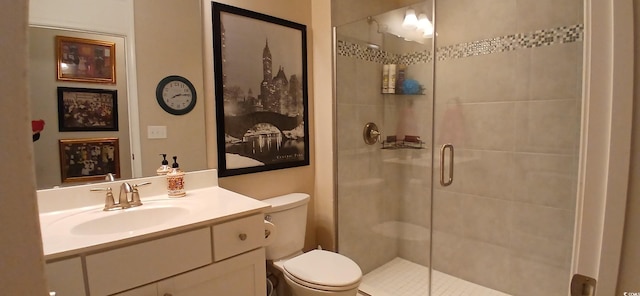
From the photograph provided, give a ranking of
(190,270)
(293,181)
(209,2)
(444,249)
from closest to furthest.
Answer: (190,270) → (209,2) → (293,181) → (444,249)

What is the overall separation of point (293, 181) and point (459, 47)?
5.34 feet

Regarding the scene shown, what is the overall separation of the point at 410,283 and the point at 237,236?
165cm

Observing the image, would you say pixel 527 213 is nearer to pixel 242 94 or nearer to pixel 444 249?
pixel 444 249

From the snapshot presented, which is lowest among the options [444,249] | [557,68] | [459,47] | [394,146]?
[444,249]

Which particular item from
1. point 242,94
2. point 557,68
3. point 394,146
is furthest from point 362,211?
point 557,68

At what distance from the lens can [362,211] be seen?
243cm

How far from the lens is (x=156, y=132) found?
5.17 feet

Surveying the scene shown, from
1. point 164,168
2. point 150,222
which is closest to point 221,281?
point 150,222

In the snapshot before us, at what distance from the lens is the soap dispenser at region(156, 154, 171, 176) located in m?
1.56

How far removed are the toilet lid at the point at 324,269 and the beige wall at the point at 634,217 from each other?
1264mm

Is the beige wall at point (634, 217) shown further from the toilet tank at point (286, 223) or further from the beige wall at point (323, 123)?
the beige wall at point (323, 123)

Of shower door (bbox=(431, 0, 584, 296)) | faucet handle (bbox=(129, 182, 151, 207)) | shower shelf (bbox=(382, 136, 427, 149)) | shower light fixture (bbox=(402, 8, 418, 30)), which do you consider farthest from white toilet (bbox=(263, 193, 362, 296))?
shower light fixture (bbox=(402, 8, 418, 30))

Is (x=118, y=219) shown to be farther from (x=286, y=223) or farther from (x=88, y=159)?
(x=286, y=223)

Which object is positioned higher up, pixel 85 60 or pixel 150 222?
pixel 85 60
